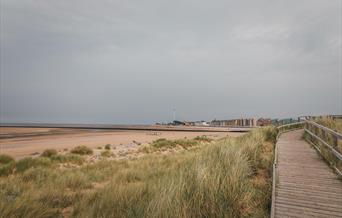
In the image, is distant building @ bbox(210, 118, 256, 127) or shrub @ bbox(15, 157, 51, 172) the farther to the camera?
distant building @ bbox(210, 118, 256, 127)

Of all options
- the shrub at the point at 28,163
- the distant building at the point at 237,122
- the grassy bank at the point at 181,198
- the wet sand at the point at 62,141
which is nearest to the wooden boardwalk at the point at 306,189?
the grassy bank at the point at 181,198

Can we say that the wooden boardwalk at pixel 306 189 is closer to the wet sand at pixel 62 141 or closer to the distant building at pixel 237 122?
the wet sand at pixel 62 141

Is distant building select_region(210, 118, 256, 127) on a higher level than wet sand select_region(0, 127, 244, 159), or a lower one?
higher

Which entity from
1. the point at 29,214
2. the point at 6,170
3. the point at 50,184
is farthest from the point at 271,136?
the point at 6,170

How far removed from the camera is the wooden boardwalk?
14.8ft

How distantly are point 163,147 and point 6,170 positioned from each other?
525 inches

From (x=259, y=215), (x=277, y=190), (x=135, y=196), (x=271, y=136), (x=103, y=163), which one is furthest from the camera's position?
(x=271, y=136)

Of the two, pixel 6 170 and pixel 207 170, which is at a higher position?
pixel 207 170

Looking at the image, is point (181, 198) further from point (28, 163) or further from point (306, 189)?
point (28, 163)

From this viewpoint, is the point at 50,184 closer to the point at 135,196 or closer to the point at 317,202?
the point at 135,196

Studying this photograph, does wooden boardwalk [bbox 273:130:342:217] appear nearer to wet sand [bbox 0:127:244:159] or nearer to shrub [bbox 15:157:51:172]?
shrub [bbox 15:157:51:172]

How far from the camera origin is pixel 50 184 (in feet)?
27.7

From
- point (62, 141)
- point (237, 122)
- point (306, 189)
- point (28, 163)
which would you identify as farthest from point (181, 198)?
point (237, 122)

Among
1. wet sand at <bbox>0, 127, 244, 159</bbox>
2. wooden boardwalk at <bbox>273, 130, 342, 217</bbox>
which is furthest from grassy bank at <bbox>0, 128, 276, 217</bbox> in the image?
wet sand at <bbox>0, 127, 244, 159</bbox>
